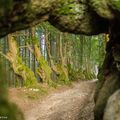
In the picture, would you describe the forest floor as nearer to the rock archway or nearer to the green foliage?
the rock archway

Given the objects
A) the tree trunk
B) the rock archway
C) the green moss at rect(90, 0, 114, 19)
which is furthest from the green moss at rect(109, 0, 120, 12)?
the tree trunk

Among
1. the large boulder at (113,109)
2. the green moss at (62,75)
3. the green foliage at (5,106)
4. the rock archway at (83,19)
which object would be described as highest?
the green foliage at (5,106)

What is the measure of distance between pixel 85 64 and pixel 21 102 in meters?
21.2

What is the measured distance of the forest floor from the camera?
40.2ft

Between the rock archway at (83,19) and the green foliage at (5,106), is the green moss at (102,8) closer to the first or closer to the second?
the rock archway at (83,19)

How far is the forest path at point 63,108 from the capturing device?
39.8ft

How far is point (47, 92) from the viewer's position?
727 inches

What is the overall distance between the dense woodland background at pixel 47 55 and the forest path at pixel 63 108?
2.16 meters

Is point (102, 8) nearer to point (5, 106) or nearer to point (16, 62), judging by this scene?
point (5, 106)

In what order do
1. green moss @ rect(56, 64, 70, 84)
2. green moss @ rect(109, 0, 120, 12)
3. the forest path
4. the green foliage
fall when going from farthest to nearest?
green moss @ rect(56, 64, 70, 84) → the forest path → green moss @ rect(109, 0, 120, 12) → the green foliage

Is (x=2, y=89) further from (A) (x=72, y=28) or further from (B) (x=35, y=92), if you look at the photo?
(B) (x=35, y=92)

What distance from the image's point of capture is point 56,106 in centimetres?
1463

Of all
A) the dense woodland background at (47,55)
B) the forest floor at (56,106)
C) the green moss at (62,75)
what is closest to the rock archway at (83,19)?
the forest floor at (56,106)

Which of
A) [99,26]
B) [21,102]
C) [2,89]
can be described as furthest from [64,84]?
[2,89]
